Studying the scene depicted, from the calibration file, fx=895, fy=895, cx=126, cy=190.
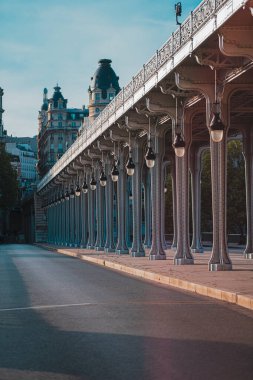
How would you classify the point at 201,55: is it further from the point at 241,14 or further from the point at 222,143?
the point at 241,14

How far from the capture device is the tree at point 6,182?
125188 mm

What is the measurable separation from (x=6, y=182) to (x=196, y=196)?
84.6 meters

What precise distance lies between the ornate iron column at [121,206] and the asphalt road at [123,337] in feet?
87.9

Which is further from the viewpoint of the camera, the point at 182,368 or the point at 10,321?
the point at 10,321

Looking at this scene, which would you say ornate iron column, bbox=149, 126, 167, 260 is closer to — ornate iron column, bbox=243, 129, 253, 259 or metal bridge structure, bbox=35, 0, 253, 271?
metal bridge structure, bbox=35, 0, 253, 271

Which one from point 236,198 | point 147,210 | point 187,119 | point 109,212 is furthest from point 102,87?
point 187,119

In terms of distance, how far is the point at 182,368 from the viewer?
871 cm

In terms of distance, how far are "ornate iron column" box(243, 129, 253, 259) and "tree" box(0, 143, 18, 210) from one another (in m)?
91.6

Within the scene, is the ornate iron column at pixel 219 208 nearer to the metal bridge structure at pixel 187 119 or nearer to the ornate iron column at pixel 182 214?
the metal bridge structure at pixel 187 119

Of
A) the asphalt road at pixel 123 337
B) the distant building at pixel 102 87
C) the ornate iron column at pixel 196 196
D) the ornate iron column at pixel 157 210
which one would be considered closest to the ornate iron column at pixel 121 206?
the ornate iron column at pixel 196 196

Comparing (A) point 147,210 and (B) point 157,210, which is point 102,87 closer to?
(A) point 147,210

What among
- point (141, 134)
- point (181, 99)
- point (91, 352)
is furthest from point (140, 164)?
point (91, 352)

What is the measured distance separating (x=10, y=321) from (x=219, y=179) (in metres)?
12.8

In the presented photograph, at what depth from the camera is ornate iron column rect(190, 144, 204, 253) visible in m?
43.7
